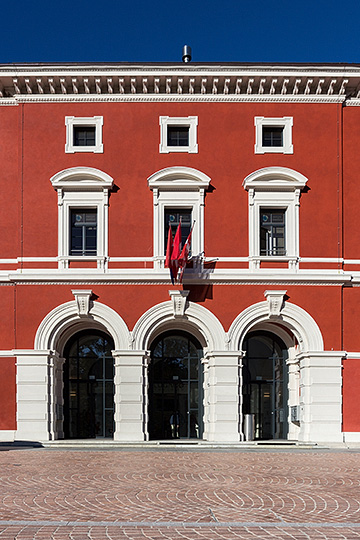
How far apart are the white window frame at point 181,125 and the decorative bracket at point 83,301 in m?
6.31

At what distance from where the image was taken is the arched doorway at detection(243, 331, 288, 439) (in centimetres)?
2497

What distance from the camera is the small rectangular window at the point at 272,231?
24.1 m

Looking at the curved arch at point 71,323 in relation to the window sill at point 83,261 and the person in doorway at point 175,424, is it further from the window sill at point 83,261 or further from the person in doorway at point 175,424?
the person in doorway at point 175,424

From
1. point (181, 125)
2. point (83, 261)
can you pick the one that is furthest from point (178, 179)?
point (83, 261)

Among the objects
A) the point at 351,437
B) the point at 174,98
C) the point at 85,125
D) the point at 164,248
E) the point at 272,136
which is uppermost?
the point at 174,98

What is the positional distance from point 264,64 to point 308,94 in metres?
2.18

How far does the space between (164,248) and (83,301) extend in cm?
371

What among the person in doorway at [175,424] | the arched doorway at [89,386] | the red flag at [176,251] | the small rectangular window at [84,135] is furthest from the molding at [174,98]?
the person in doorway at [175,424]

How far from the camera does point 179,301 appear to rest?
921 inches

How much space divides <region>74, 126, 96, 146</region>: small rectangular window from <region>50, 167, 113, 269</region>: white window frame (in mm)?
1384

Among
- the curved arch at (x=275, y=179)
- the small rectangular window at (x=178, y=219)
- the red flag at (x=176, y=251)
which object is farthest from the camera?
the small rectangular window at (x=178, y=219)

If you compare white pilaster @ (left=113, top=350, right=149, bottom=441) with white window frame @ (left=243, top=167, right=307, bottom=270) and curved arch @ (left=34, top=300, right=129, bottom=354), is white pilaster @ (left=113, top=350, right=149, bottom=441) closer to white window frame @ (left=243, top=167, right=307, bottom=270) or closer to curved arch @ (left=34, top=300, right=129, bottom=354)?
curved arch @ (left=34, top=300, right=129, bottom=354)

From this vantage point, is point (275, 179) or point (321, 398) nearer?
point (321, 398)

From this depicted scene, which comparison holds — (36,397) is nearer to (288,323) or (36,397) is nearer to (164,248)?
(164,248)
